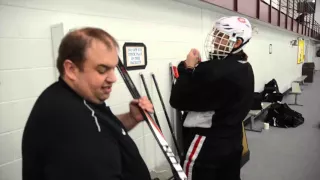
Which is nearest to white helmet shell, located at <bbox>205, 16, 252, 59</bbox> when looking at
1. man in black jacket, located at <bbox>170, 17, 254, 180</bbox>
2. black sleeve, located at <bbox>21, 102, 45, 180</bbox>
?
man in black jacket, located at <bbox>170, 17, 254, 180</bbox>

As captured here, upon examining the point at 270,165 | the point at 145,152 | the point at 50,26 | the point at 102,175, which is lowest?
the point at 270,165

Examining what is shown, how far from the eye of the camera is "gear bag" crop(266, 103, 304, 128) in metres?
4.29

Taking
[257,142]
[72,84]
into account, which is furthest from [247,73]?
[257,142]

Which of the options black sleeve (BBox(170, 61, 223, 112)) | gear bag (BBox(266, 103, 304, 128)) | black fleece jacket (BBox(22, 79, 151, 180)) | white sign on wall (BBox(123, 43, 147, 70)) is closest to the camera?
black fleece jacket (BBox(22, 79, 151, 180))

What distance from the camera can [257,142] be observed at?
11.8ft

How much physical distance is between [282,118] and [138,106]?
3985 mm

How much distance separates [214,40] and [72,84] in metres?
1.05

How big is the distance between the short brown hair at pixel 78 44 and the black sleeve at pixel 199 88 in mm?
727

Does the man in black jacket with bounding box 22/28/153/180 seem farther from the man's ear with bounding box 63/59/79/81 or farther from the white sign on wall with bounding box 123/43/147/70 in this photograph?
the white sign on wall with bounding box 123/43/147/70

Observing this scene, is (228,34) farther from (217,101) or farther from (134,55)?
(134,55)

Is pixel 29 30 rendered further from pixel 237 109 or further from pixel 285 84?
pixel 285 84

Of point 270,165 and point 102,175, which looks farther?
point 270,165

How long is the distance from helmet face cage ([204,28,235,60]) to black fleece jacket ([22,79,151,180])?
100 centimetres

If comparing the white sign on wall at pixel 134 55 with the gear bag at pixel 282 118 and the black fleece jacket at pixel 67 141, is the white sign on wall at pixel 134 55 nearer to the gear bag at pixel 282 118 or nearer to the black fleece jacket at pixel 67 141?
the black fleece jacket at pixel 67 141
